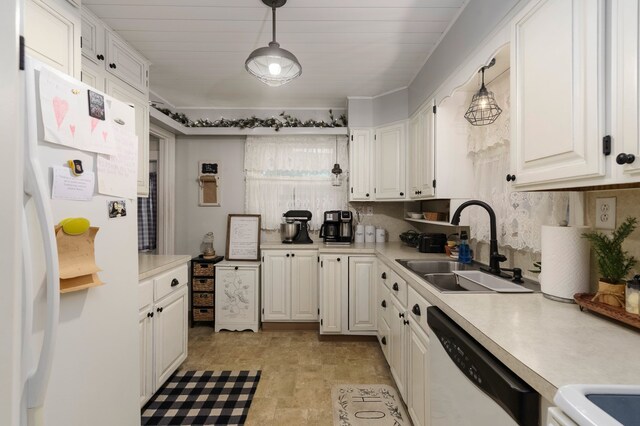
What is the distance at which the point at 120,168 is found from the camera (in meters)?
1.31

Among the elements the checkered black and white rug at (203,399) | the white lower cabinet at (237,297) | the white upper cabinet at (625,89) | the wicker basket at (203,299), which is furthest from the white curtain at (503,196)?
the wicker basket at (203,299)

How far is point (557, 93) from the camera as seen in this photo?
3.29 ft

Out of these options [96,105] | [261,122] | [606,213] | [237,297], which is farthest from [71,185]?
[261,122]

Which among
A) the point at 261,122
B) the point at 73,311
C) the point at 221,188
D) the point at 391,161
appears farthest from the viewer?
the point at 221,188

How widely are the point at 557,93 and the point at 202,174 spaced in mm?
3472

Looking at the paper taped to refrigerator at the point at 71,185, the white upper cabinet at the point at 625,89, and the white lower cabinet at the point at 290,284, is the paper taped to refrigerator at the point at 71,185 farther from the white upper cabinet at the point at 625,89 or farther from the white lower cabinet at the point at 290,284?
the white lower cabinet at the point at 290,284

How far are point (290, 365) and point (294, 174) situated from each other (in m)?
2.06

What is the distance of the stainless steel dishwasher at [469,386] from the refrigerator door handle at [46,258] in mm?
1283

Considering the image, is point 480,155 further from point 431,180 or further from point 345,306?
point 345,306

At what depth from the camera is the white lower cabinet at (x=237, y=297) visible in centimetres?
316

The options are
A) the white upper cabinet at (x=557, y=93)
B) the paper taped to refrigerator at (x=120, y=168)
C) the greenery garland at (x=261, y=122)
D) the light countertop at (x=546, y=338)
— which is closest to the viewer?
the light countertop at (x=546, y=338)

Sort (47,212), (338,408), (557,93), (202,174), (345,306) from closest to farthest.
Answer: (47,212)
(557,93)
(338,408)
(345,306)
(202,174)

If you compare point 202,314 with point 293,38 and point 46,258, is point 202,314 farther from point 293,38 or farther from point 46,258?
point 293,38

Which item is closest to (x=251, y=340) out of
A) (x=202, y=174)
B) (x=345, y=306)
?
(x=345, y=306)
